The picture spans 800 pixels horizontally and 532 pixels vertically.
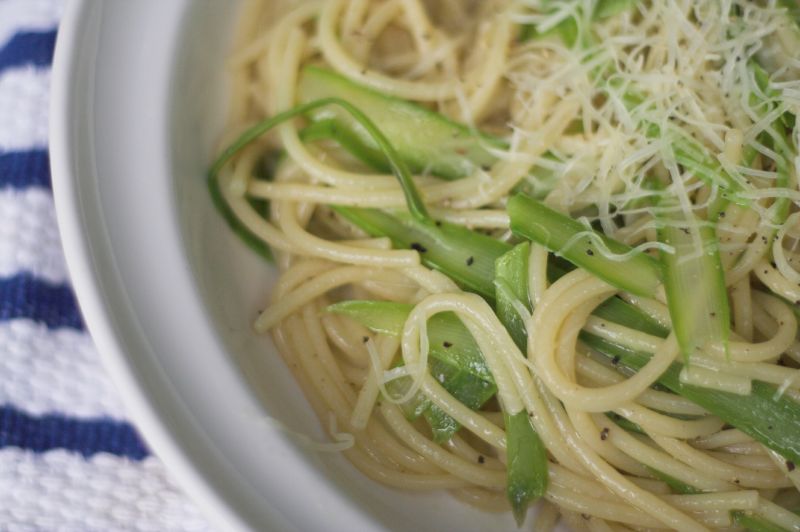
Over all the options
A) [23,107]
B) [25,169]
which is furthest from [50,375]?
[23,107]

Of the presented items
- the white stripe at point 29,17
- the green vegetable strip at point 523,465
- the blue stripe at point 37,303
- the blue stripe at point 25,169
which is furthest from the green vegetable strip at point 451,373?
the white stripe at point 29,17

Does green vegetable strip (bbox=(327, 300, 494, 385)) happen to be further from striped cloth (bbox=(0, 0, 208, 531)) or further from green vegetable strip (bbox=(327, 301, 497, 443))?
striped cloth (bbox=(0, 0, 208, 531))

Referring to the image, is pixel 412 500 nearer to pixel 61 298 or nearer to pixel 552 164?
pixel 552 164

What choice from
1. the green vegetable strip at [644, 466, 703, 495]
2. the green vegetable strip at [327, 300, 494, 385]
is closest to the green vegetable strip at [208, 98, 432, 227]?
the green vegetable strip at [327, 300, 494, 385]

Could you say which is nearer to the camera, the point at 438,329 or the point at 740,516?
the point at 740,516

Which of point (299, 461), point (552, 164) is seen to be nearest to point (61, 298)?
point (299, 461)

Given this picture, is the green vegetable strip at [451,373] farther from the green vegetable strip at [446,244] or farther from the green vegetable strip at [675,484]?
the green vegetable strip at [675,484]

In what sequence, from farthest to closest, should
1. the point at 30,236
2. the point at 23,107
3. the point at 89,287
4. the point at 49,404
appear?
the point at 23,107 → the point at 30,236 → the point at 49,404 → the point at 89,287

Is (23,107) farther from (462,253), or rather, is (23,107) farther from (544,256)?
(544,256)
